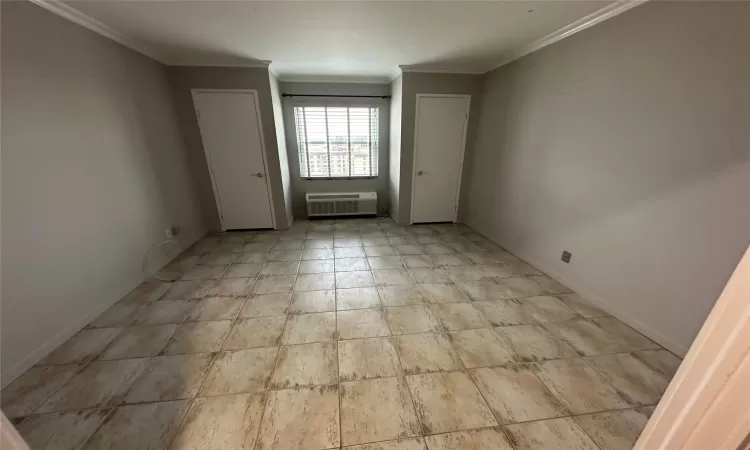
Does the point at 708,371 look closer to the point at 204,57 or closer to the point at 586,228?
the point at 586,228

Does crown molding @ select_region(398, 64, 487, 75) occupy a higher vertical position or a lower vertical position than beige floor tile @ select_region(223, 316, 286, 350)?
higher

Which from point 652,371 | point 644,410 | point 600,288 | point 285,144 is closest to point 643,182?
point 600,288

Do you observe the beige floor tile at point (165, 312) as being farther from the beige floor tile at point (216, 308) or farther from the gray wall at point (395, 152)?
the gray wall at point (395, 152)

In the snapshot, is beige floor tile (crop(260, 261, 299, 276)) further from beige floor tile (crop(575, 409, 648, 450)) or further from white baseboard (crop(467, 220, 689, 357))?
white baseboard (crop(467, 220, 689, 357))

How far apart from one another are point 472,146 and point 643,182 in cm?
243

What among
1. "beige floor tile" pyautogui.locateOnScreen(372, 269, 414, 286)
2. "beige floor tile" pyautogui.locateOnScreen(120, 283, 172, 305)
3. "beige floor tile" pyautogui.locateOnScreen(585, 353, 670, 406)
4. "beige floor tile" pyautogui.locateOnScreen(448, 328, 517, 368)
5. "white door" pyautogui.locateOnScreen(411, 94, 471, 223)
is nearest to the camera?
"beige floor tile" pyautogui.locateOnScreen(585, 353, 670, 406)

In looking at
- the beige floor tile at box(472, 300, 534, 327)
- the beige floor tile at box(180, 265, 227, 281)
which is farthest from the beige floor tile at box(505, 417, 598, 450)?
the beige floor tile at box(180, 265, 227, 281)

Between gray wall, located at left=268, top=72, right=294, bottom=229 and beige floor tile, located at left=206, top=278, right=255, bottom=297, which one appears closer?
beige floor tile, located at left=206, top=278, right=255, bottom=297

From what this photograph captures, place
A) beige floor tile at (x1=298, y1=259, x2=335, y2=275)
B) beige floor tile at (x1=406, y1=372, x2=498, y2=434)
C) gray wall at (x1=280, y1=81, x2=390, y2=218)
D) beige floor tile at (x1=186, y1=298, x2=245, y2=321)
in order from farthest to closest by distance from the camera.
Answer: gray wall at (x1=280, y1=81, x2=390, y2=218) → beige floor tile at (x1=298, y1=259, x2=335, y2=275) → beige floor tile at (x1=186, y1=298, x2=245, y2=321) → beige floor tile at (x1=406, y1=372, x2=498, y2=434)

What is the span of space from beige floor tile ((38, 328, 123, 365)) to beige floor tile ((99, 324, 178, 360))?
0.06 metres

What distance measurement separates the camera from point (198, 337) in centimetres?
197

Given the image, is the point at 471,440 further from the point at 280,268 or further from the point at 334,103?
the point at 334,103

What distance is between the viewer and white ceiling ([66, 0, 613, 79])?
1962 mm

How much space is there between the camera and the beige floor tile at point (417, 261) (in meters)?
3.05
